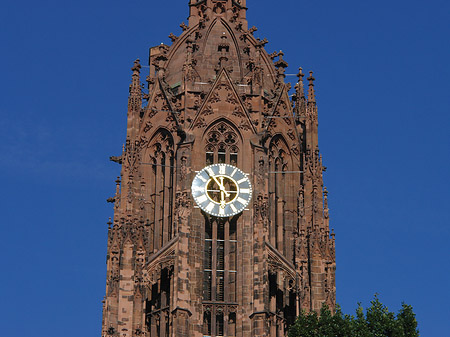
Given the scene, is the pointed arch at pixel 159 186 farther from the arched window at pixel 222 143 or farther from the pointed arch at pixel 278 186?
the pointed arch at pixel 278 186

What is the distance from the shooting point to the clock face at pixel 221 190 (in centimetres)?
8631

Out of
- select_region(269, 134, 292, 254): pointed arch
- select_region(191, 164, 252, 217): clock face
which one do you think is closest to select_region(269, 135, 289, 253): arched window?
select_region(269, 134, 292, 254): pointed arch

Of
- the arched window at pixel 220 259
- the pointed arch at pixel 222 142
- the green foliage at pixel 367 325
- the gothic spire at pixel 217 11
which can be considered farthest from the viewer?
the gothic spire at pixel 217 11

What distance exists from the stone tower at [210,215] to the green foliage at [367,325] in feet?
32.7

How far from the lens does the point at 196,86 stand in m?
89.6

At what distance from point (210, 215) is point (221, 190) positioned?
1329 millimetres

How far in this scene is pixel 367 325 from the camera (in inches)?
2881

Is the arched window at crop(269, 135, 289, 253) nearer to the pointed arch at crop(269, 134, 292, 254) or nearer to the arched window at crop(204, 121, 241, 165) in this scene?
the pointed arch at crop(269, 134, 292, 254)

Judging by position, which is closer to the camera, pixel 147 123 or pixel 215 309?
pixel 215 309

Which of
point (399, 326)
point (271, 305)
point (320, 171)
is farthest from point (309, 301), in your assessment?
point (399, 326)

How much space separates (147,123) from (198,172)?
478 cm

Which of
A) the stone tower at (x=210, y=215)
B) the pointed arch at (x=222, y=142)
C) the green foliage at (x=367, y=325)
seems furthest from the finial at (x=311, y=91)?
the green foliage at (x=367, y=325)

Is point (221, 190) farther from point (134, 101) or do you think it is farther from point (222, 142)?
point (134, 101)

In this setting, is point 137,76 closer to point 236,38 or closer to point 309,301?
point 236,38
